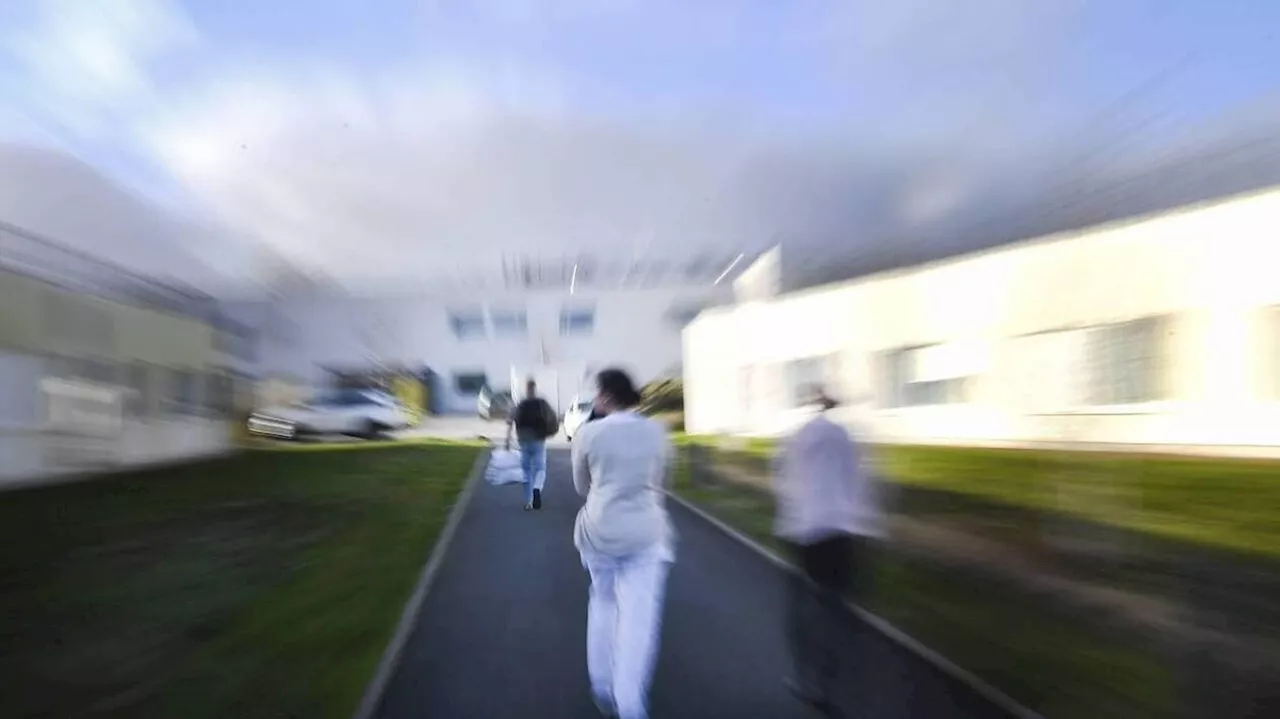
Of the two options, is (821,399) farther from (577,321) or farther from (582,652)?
(577,321)

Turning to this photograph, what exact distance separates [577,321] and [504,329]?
0.50 m

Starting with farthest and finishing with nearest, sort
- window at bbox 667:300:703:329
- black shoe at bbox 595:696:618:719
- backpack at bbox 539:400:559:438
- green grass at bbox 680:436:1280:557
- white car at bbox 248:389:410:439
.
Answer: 1. green grass at bbox 680:436:1280:557
2. white car at bbox 248:389:410:439
3. backpack at bbox 539:400:559:438
4. window at bbox 667:300:703:329
5. black shoe at bbox 595:696:618:719

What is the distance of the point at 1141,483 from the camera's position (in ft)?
36.7

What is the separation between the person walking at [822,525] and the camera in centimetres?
570

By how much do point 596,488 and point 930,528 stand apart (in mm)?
7789

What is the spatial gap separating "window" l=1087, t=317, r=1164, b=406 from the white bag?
19.8 ft

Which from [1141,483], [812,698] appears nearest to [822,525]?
[812,698]

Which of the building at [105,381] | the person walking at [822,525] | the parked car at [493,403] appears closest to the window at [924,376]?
the parked car at [493,403]

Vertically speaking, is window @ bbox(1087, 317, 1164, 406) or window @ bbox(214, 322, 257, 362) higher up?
window @ bbox(214, 322, 257, 362)

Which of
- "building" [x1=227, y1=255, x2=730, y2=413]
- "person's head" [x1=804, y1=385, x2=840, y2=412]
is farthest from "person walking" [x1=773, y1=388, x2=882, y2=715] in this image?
"building" [x1=227, y1=255, x2=730, y2=413]

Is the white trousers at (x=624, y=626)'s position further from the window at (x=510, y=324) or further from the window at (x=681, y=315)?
the window at (x=681, y=315)

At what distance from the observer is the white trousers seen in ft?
16.2

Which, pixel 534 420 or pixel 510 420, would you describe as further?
pixel 534 420

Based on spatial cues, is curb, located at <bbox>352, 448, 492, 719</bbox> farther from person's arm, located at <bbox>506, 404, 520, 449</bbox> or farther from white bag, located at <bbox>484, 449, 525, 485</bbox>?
person's arm, located at <bbox>506, 404, 520, 449</bbox>
